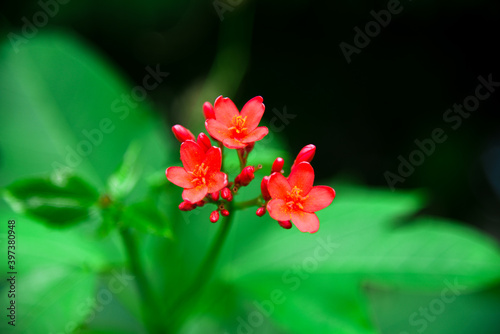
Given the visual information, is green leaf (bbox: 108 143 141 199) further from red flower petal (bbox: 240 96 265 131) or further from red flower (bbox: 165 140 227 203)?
red flower petal (bbox: 240 96 265 131)

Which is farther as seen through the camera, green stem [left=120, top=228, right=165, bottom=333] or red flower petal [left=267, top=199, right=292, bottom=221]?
green stem [left=120, top=228, right=165, bottom=333]

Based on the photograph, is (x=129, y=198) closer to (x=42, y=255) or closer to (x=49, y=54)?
(x=42, y=255)

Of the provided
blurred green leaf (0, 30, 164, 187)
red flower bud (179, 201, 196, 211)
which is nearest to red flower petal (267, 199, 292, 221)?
red flower bud (179, 201, 196, 211)

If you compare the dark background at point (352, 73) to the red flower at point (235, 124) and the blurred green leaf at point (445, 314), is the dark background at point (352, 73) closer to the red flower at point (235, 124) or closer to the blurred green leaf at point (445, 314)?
the blurred green leaf at point (445, 314)

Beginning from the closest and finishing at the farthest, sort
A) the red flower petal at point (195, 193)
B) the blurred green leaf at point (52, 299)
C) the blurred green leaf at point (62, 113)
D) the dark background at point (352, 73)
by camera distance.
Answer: the red flower petal at point (195, 193)
the blurred green leaf at point (52, 299)
the blurred green leaf at point (62, 113)
the dark background at point (352, 73)

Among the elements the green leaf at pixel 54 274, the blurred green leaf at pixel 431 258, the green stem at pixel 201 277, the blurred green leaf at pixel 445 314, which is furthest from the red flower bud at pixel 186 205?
the blurred green leaf at pixel 445 314

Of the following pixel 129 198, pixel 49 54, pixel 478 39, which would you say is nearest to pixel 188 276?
pixel 129 198

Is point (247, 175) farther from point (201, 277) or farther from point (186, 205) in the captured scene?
point (201, 277)
